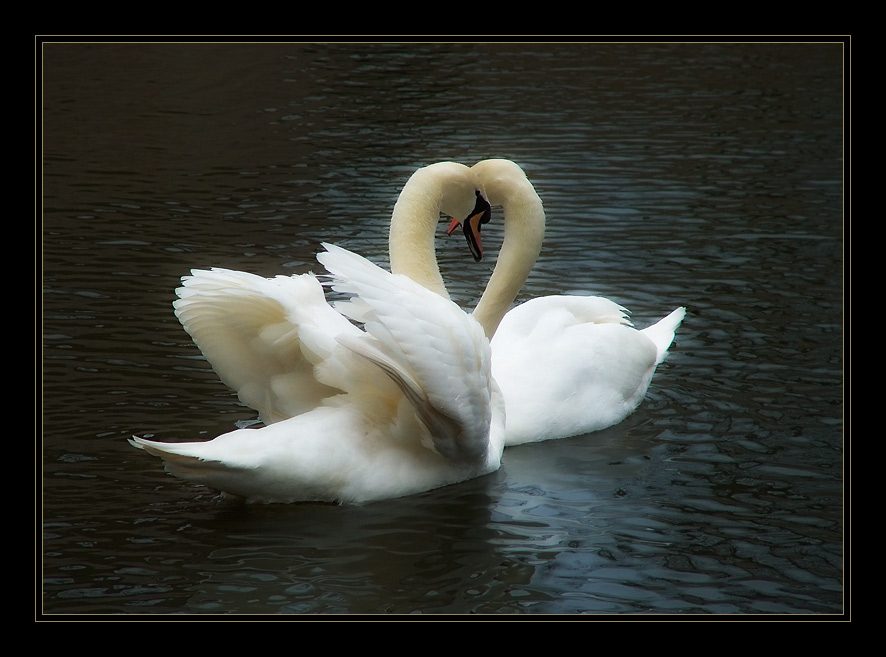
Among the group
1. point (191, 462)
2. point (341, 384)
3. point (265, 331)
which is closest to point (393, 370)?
point (341, 384)

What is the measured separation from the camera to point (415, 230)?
6.67 m

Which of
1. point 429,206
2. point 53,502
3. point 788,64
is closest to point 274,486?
point 53,502

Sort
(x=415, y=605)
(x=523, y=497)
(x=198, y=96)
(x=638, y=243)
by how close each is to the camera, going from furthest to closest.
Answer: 1. (x=198, y=96)
2. (x=638, y=243)
3. (x=523, y=497)
4. (x=415, y=605)

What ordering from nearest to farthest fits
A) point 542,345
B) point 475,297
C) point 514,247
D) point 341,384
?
1. point 341,384
2. point 514,247
3. point 542,345
4. point 475,297

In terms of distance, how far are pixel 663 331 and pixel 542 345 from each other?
1284mm

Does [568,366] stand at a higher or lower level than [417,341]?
lower

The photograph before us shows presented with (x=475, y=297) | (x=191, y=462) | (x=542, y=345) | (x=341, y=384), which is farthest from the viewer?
(x=475, y=297)

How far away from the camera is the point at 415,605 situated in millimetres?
5254

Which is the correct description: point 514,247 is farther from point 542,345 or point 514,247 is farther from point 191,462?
point 191,462

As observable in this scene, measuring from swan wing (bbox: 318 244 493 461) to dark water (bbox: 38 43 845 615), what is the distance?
2.29 ft

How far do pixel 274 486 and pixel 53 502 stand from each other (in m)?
1.22

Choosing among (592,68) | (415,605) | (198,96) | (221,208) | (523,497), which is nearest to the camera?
(415,605)

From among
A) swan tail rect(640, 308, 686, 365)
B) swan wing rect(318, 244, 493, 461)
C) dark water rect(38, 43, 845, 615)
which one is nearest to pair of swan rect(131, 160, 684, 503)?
swan wing rect(318, 244, 493, 461)

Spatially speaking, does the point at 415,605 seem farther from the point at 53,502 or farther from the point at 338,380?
the point at 53,502
